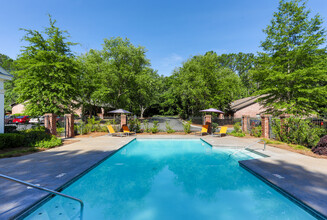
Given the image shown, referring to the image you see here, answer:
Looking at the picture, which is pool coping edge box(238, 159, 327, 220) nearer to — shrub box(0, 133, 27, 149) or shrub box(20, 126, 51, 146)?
shrub box(20, 126, 51, 146)

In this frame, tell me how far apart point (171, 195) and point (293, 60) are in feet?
70.5

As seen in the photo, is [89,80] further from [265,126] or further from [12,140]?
[265,126]

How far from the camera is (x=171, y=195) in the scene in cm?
509

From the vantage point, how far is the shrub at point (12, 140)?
29.4 ft

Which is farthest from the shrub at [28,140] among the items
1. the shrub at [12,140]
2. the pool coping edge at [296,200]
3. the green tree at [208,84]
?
the green tree at [208,84]

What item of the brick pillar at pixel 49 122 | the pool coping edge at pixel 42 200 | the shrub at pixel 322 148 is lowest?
the pool coping edge at pixel 42 200

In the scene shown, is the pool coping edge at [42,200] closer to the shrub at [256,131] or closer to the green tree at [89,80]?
Result: the shrub at [256,131]

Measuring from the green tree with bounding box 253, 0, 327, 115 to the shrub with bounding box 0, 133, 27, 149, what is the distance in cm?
2264

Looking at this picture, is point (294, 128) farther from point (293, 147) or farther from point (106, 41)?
point (106, 41)

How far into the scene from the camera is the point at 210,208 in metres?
4.43

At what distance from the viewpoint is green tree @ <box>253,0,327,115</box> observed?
16.8 meters

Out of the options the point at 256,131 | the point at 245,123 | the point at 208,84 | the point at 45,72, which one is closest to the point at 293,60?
the point at 245,123

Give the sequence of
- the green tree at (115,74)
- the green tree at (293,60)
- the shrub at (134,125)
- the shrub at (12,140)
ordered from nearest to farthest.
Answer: the shrub at (12,140) → the green tree at (293,60) → the shrub at (134,125) → the green tree at (115,74)

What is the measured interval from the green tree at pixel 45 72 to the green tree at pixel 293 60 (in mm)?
23428
